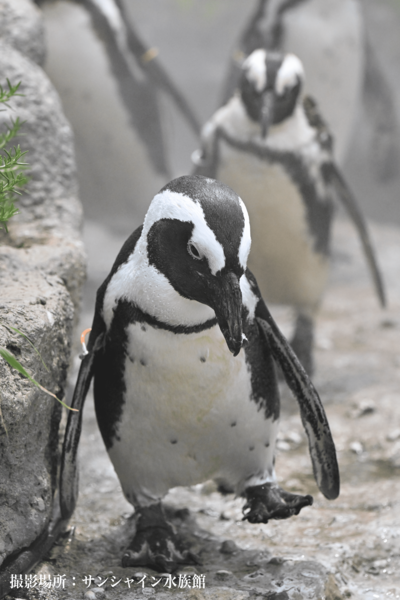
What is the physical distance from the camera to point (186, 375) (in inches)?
58.2

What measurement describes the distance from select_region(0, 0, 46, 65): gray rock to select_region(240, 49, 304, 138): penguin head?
2.76ft

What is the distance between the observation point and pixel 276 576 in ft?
4.99

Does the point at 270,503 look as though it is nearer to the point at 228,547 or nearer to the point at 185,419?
the point at 228,547

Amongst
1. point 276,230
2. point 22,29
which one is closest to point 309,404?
point 276,230

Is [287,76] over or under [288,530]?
over

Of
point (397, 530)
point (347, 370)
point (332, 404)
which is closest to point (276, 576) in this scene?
point (397, 530)

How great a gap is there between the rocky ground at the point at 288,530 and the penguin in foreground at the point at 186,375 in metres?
0.10

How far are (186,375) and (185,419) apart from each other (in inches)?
4.7

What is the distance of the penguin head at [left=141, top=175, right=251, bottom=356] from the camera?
4.15 feet

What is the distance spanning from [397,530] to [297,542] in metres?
0.25

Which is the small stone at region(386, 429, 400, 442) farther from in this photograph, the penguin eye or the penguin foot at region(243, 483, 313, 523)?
the penguin eye

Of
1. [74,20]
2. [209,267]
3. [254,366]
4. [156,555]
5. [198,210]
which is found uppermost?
[74,20]

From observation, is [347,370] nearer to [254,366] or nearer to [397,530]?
[397,530]

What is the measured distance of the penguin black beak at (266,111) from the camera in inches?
106
